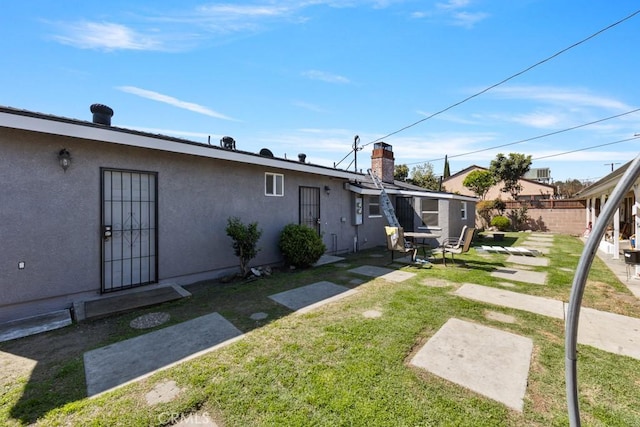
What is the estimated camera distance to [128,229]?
5.61 meters

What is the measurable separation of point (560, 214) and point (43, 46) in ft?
94.1

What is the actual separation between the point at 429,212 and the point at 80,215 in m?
13.3

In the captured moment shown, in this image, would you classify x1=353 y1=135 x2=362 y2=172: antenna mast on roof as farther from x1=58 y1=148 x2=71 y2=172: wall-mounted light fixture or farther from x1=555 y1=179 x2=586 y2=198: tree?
x1=555 y1=179 x2=586 y2=198: tree

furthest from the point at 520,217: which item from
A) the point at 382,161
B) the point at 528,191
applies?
the point at 382,161

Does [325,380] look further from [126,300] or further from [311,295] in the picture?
[126,300]

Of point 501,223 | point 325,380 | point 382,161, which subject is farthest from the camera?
point 501,223

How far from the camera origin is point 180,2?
6434 millimetres

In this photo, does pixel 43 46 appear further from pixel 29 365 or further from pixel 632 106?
pixel 632 106

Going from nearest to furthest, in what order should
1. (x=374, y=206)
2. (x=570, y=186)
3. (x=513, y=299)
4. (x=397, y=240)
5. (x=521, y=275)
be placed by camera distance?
1. (x=513, y=299)
2. (x=521, y=275)
3. (x=397, y=240)
4. (x=374, y=206)
5. (x=570, y=186)

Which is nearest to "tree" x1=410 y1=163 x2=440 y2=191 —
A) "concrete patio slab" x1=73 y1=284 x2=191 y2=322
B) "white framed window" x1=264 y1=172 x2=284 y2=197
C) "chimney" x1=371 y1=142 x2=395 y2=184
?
"chimney" x1=371 y1=142 x2=395 y2=184

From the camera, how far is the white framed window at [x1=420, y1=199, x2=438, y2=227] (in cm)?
1341

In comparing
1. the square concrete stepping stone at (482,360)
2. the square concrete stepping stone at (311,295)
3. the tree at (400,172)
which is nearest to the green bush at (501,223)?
the tree at (400,172)

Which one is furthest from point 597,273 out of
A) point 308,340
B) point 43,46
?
point 43,46

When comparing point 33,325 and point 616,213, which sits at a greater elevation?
point 616,213
